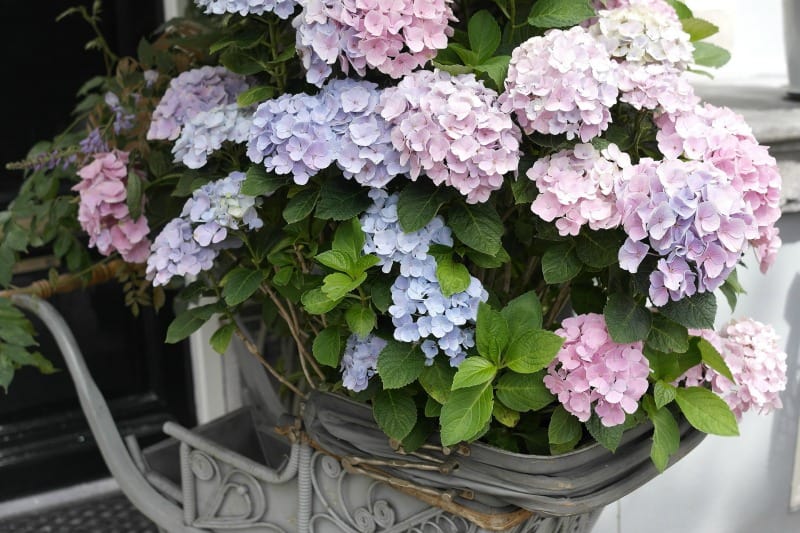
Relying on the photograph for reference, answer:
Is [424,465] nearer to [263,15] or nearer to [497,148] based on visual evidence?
[497,148]

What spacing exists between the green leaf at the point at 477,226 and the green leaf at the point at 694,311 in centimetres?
21

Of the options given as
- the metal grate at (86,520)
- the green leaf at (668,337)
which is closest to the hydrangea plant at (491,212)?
the green leaf at (668,337)

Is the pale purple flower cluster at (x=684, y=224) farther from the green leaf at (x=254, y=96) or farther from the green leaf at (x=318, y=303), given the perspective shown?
the green leaf at (x=254, y=96)

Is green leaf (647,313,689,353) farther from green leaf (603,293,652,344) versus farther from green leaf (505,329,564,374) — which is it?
green leaf (505,329,564,374)

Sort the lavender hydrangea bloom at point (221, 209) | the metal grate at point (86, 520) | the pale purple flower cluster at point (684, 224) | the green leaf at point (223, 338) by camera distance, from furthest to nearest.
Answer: the metal grate at point (86, 520)
the green leaf at point (223, 338)
the lavender hydrangea bloom at point (221, 209)
the pale purple flower cluster at point (684, 224)

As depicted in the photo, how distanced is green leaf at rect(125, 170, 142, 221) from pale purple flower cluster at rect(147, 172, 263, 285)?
0.14m

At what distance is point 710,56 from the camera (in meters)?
1.24

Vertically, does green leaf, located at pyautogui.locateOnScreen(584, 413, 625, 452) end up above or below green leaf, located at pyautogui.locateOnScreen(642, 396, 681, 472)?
above

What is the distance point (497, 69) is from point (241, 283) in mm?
430

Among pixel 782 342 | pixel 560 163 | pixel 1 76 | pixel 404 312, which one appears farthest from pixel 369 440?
pixel 1 76

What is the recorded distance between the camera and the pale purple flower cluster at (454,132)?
919mm

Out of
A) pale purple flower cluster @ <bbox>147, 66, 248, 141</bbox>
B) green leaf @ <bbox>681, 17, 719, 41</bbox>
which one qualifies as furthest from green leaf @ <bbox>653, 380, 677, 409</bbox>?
pale purple flower cluster @ <bbox>147, 66, 248, 141</bbox>

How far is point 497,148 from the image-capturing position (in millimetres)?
947

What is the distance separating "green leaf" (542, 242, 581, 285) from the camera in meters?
0.98
